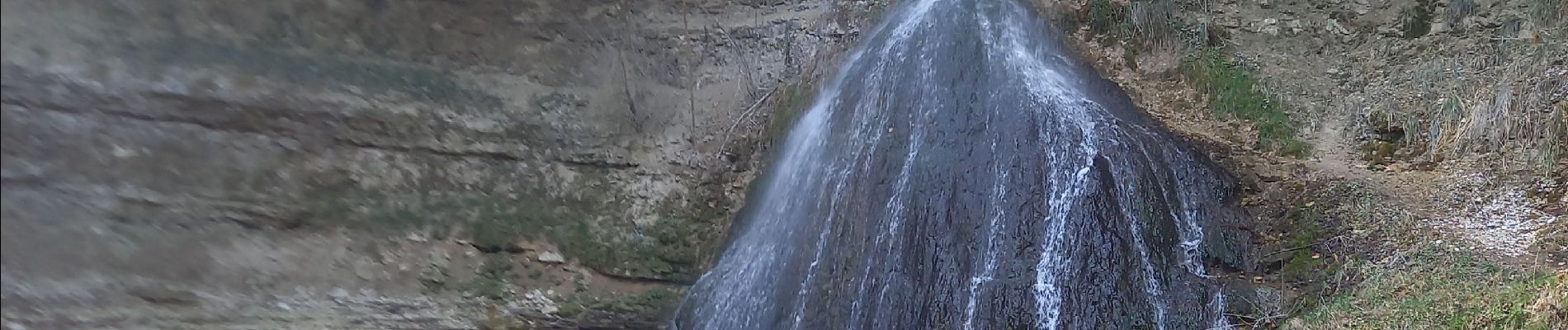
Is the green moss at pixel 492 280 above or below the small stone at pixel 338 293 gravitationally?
above

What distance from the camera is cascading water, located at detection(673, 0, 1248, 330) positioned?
5227mm

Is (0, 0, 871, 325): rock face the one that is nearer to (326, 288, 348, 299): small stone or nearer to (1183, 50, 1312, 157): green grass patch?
(326, 288, 348, 299): small stone

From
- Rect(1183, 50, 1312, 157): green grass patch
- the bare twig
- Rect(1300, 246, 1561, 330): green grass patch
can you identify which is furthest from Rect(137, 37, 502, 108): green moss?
Rect(1300, 246, 1561, 330): green grass patch

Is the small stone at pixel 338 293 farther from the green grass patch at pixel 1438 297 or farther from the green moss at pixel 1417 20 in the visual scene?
the green moss at pixel 1417 20

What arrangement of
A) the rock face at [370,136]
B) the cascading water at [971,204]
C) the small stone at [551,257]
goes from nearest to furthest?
the rock face at [370,136], the cascading water at [971,204], the small stone at [551,257]

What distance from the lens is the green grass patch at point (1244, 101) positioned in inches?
226

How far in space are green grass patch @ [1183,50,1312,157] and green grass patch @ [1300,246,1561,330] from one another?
1.09 m

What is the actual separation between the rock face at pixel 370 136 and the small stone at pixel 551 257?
0.11 feet

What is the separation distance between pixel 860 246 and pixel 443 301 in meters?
2.60

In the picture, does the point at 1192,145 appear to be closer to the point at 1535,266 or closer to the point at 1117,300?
the point at 1117,300

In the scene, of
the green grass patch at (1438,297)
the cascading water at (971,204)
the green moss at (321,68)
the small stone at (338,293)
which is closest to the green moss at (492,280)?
the small stone at (338,293)

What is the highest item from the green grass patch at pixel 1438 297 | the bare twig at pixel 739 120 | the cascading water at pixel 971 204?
the bare twig at pixel 739 120

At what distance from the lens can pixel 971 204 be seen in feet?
18.4

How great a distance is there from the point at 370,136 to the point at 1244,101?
5.57 meters
